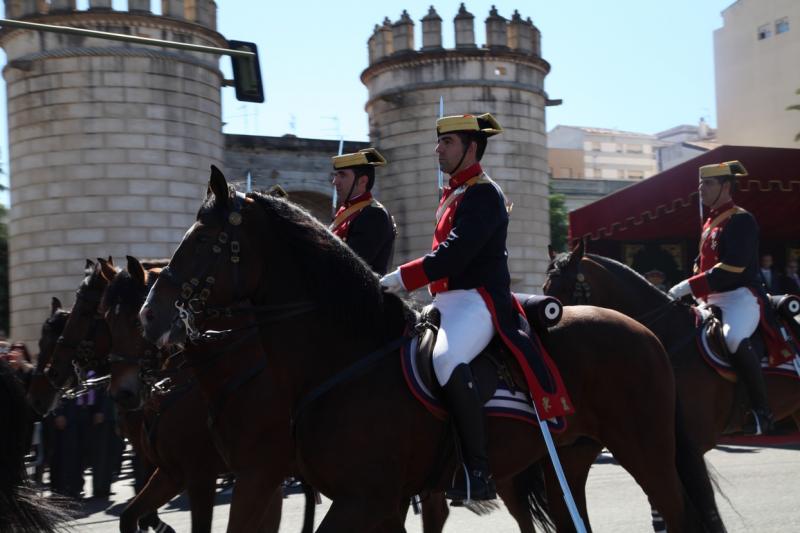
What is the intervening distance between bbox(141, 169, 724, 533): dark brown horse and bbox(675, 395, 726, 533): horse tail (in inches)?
2.8

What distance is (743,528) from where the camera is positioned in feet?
28.1

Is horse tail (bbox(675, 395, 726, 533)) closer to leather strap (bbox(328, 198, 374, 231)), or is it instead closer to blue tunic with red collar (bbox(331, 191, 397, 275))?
blue tunic with red collar (bbox(331, 191, 397, 275))

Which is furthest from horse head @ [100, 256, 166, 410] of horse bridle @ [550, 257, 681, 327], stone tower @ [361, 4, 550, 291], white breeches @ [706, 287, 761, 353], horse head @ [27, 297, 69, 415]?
stone tower @ [361, 4, 550, 291]

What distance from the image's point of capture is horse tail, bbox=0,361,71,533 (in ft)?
16.2

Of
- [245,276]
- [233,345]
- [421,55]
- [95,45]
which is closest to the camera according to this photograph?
[245,276]

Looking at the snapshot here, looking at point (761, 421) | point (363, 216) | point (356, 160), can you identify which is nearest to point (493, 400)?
point (363, 216)

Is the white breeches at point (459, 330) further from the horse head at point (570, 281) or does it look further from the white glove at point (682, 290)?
the white glove at point (682, 290)

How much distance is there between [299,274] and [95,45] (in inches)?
757

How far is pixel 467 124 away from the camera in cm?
550

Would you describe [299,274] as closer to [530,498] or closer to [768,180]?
[530,498]

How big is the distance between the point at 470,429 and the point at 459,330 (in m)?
0.53

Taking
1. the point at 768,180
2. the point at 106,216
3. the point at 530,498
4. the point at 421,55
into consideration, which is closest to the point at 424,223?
the point at 421,55

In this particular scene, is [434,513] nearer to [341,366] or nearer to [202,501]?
[202,501]

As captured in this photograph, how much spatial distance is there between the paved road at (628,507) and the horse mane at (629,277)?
1.61 m
